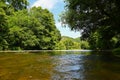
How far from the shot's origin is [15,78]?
322 inches

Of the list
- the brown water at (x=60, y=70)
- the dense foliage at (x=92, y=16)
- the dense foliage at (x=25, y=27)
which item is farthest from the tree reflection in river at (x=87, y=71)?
the dense foliage at (x=25, y=27)

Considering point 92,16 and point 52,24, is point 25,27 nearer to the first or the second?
point 52,24

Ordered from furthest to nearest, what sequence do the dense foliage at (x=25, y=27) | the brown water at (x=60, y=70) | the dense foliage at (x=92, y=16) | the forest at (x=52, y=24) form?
the dense foliage at (x=25, y=27), the forest at (x=52, y=24), the dense foliage at (x=92, y=16), the brown water at (x=60, y=70)

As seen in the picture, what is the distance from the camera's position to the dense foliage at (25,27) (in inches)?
1700

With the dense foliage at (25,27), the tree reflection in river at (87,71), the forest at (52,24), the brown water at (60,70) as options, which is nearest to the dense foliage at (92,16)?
the forest at (52,24)

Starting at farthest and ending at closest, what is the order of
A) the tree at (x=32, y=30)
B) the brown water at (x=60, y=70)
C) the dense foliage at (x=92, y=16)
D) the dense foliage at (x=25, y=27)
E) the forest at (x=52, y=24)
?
the tree at (x=32, y=30) → the dense foliage at (x=25, y=27) → the forest at (x=52, y=24) → the dense foliage at (x=92, y=16) → the brown water at (x=60, y=70)

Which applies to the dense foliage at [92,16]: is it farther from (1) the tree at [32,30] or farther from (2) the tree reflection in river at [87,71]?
(1) the tree at [32,30]

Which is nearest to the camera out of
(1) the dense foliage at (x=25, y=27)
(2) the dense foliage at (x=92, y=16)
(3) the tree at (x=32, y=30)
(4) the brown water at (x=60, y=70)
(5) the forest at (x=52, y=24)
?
(4) the brown water at (x=60, y=70)

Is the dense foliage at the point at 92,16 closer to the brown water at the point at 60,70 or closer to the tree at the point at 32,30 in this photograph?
the brown water at the point at 60,70

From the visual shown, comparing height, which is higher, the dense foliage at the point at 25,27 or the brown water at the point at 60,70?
the dense foliage at the point at 25,27

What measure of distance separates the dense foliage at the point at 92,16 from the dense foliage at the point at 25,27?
1902cm

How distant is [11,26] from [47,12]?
1779cm

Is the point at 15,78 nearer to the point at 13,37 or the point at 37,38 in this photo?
the point at 13,37

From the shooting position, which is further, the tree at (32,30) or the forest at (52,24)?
the tree at (32,30)
